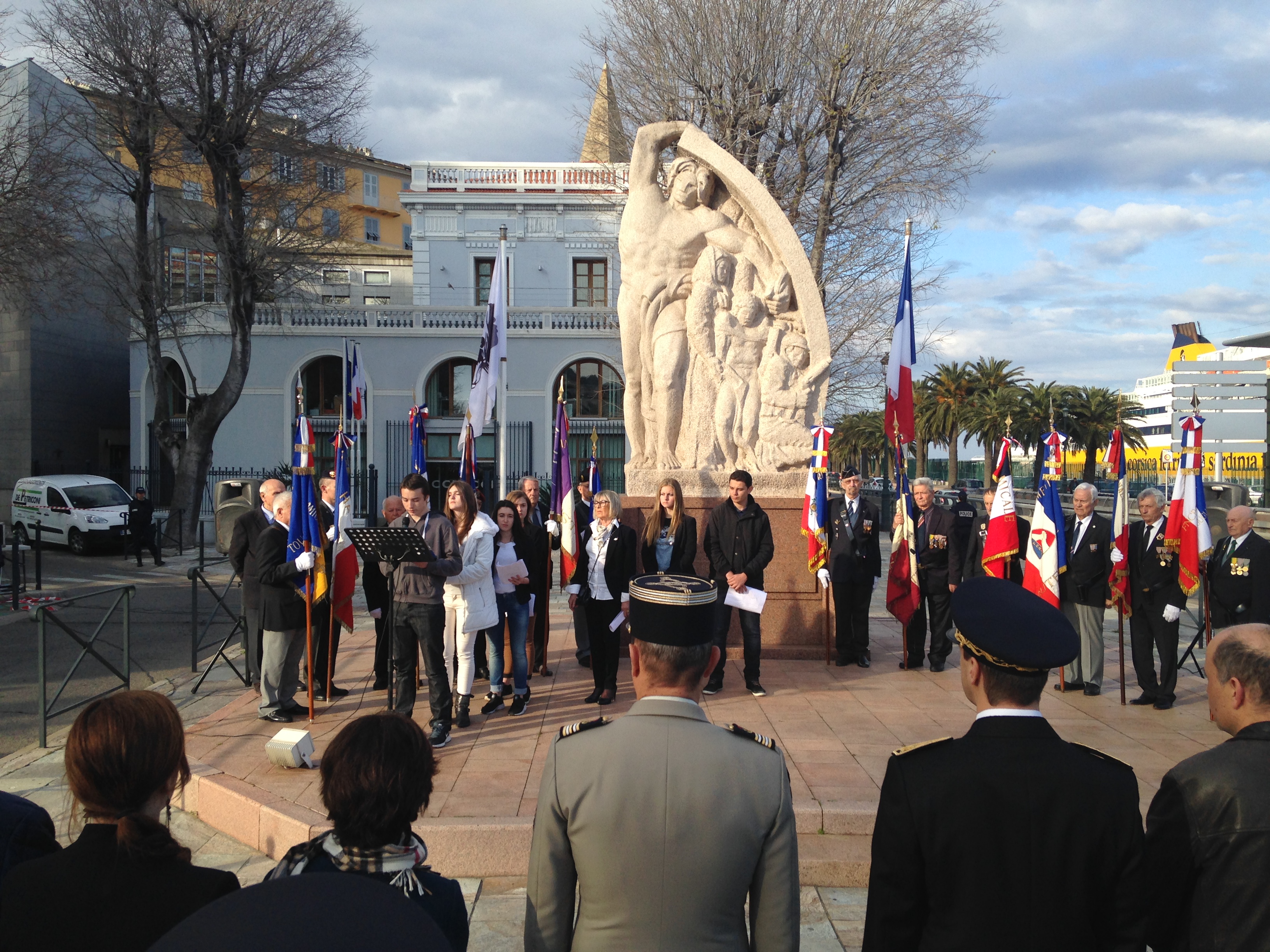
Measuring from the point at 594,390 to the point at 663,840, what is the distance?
94.7 feet

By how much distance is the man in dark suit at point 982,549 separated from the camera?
8.48m

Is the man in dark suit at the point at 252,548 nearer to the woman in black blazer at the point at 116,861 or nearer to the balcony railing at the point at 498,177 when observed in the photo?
the woman in black blazer at the point at 116,861

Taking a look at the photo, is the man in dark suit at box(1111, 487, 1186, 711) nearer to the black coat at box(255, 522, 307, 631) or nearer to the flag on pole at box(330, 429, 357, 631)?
the flag on pole at box(330, 429, 357, 631)

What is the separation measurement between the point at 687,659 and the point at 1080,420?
4695 centimetres

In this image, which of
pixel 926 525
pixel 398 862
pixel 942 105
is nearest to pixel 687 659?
pixel 398 862

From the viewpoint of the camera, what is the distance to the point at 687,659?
232cm

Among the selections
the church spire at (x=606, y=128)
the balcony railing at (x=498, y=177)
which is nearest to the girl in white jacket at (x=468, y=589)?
the church spire at (x=606, y=128)

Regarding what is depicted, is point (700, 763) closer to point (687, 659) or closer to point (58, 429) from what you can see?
point (687, 659)

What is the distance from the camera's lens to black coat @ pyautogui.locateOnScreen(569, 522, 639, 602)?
7.39 metres

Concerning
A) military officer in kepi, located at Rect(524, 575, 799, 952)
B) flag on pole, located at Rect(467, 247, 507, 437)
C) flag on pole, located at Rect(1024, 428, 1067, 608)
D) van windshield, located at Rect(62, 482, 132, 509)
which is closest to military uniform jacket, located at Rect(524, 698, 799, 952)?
military officer in kepi, located at Rect(524, 575, 799, 952)

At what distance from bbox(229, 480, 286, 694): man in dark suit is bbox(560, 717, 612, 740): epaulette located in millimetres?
5523

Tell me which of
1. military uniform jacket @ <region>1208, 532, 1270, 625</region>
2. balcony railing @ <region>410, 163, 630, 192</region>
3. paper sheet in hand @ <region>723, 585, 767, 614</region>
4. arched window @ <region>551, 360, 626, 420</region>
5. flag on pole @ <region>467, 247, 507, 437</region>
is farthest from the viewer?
balcony railing @ <region>410, 163, 630, 192</region>

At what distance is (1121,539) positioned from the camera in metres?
8.09

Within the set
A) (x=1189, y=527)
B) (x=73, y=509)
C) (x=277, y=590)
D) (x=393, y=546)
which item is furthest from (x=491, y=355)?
(x=73, y=509)
